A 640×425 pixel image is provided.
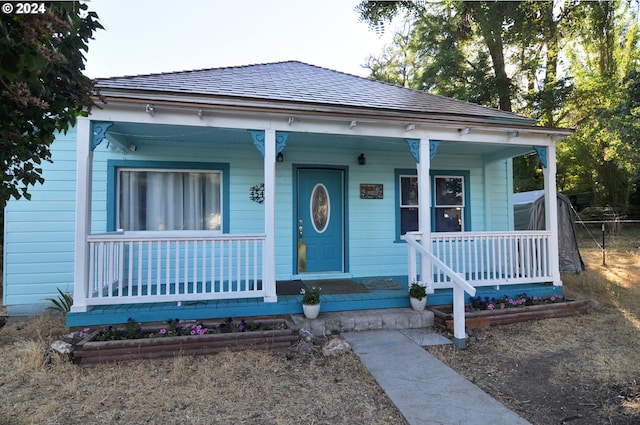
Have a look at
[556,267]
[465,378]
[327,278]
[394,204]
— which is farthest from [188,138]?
[556,267]

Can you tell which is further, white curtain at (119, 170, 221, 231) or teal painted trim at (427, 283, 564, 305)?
white curtain at (119, 170, 221, 231)

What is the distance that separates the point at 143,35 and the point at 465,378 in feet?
26.8

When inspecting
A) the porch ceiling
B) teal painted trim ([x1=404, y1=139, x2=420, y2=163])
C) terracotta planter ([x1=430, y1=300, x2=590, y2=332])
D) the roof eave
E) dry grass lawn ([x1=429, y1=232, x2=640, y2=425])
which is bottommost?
dry grass lawn ([x1=429, y1=232, x2=640, y2=425])

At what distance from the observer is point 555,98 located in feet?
46.9

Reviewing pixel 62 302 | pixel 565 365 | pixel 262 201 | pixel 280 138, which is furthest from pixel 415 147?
pixel 62 302

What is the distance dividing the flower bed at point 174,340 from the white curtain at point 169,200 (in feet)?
6.79

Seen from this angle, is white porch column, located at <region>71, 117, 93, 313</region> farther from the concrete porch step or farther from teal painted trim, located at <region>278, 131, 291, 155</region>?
the concrete porch step

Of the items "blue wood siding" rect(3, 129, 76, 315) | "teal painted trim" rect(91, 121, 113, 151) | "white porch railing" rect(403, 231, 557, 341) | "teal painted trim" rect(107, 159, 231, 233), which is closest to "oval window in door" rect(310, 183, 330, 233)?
"teal painted trim" rect(107, 159, 231, 233)

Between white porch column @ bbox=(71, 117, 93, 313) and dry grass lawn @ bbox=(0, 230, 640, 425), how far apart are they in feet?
2.21

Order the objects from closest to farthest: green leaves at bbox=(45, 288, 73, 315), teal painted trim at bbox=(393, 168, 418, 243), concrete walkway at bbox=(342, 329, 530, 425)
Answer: concrete walkway at bbox=(342, 329, 530, 425) → green leaves at bbox=(45, 288, 73, 315) → teal painted trim at bbox=(393, 168, 418, 243)

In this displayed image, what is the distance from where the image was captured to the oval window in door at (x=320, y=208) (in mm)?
6305

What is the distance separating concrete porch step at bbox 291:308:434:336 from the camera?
436 cm

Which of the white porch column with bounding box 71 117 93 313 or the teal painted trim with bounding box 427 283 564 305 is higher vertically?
the white porch column with bounding box 71 117 93 313

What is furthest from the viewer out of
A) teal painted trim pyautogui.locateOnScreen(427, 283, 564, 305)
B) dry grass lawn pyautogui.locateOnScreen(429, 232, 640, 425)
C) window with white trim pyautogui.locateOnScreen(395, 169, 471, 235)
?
window with white trim pyautogui.locateOnScreen(395, 169, 471, 235)
